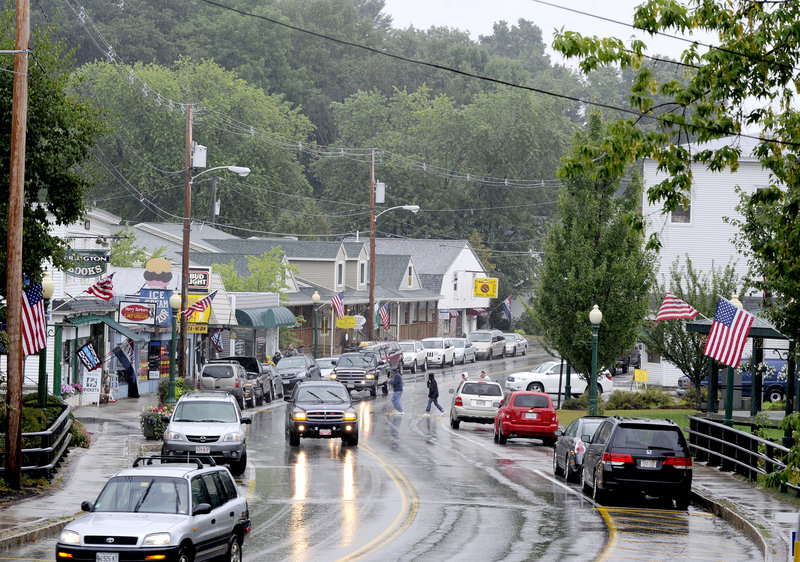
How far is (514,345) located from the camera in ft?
278

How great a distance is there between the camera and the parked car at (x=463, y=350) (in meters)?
74.2

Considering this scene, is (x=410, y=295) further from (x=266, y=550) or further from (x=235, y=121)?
(x=266, y=550)

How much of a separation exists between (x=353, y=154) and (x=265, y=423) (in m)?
73.6

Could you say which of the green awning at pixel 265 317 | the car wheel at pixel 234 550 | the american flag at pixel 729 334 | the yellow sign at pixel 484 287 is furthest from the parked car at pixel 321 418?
the yellow sign at pixel 484 287

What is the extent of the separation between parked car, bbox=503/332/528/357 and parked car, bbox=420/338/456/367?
11617 mm

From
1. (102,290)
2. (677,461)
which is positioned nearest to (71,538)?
(677,461)

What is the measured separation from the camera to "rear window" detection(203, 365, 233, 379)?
143ft

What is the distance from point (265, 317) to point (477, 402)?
62.3ft

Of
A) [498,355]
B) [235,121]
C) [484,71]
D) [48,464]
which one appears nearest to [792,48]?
[48,464]

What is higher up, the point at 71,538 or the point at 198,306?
the point at 198,306

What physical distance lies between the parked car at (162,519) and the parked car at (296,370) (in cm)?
3389

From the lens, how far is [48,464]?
22734 millimetres

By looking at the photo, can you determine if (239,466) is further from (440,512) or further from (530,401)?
(530,401)

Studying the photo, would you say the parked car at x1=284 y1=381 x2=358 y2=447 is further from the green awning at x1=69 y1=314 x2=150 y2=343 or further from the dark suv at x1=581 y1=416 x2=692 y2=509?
the dark suv at x1=581 y1=416 x2=692 y2=509
